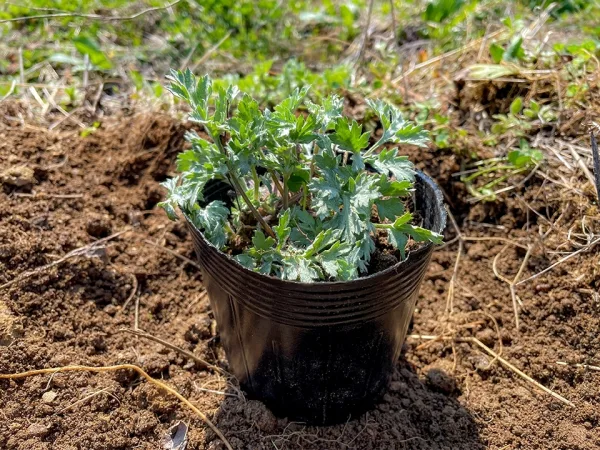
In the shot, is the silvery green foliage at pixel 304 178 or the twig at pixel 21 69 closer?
the silvery green foliage at pixel 304 178

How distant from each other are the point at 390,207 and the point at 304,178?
0.95 feet

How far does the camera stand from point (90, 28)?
14.6 ft

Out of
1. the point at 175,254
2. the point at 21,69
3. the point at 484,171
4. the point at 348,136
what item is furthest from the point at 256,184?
the point at 21,69

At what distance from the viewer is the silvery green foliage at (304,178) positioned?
1.75 metres

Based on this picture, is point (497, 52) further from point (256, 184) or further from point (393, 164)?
point (256, 184)

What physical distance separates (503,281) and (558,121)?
904 mm

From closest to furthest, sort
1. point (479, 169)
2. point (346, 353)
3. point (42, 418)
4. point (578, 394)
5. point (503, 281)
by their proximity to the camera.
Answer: point (346, 353), point (42, 418), point (578, 394), point (503, 281), point (479, 169)

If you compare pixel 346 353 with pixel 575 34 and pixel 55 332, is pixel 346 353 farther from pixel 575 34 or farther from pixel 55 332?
pixel 575 34

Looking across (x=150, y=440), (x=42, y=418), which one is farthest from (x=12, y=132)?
(x=150, y=440)

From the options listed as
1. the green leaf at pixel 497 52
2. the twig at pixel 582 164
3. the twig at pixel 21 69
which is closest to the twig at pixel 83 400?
the twig at pixel 582 164

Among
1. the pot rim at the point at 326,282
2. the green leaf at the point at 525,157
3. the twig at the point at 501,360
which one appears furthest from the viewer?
the green leaf at the point at 525,157

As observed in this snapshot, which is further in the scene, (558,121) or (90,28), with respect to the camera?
(90,28)

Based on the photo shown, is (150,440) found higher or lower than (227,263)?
lower

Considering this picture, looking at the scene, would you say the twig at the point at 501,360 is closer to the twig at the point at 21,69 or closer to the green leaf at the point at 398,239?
the green leaf at the point at 398,239
